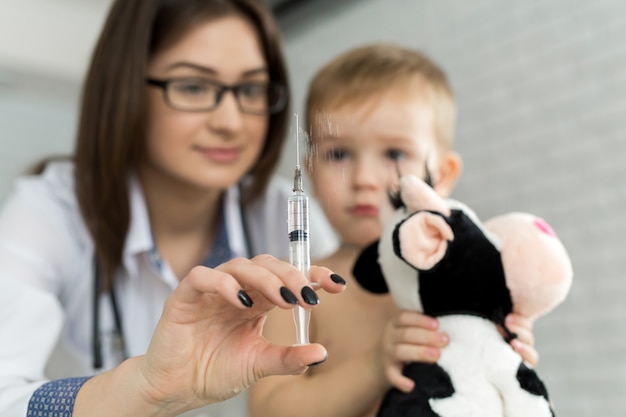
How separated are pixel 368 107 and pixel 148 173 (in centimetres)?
52

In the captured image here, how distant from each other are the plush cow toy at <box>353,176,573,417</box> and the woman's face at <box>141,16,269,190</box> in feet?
1.31

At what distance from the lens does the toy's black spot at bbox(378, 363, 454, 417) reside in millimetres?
604

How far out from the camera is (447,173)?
0.79m

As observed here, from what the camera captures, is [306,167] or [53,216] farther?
[53,216]

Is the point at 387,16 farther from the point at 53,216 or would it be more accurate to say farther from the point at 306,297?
the point at 306,297

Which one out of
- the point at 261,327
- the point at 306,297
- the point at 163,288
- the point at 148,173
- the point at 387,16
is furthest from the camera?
the point at 387,16

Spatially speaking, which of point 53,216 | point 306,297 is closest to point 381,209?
point 306,297

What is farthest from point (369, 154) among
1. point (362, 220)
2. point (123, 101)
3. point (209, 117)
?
point (123, 101)

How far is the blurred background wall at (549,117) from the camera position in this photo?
98 centimetres

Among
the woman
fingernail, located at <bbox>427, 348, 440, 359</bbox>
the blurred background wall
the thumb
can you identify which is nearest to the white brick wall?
the blurred background wall

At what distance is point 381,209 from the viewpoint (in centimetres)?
68

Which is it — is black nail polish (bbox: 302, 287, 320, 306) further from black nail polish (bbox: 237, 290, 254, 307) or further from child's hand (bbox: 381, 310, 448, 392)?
child's hand (bbox: 381, 310, 448, 392)

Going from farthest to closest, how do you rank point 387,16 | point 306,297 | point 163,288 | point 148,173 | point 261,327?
point 387,16, point 148,173, point 163,288, point 261,327, point 306,297

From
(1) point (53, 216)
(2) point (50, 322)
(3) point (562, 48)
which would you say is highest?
(3) point (562, 48)
